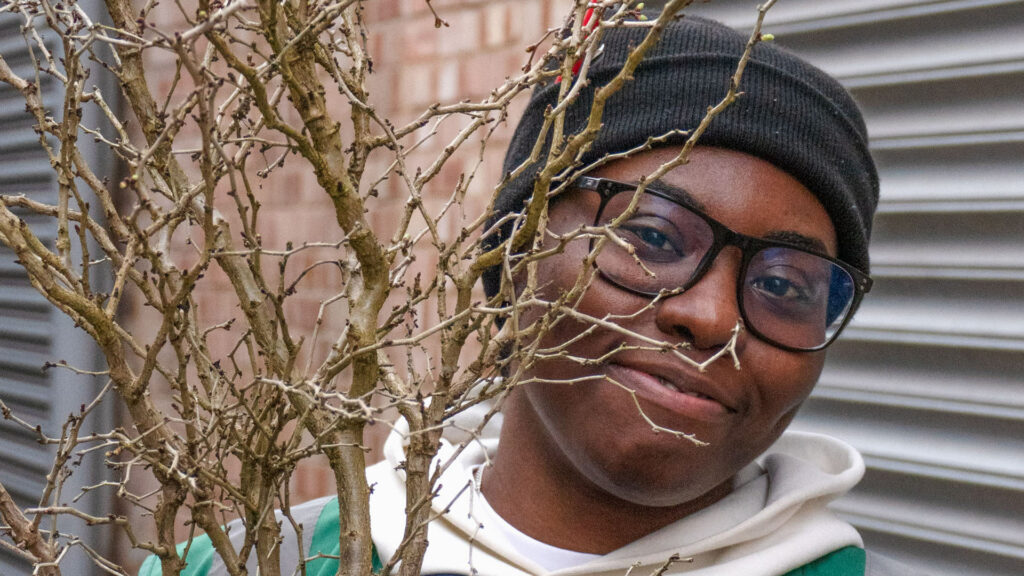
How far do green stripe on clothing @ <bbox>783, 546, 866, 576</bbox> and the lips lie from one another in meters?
0.42

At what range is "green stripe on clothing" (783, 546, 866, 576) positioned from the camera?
1.65 meters

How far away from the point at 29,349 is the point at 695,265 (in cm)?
351

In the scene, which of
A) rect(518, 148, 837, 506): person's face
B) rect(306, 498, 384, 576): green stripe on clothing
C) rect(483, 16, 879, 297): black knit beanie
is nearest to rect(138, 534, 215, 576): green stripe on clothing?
rect(306, 498, 384, 576): green stripe on clothing

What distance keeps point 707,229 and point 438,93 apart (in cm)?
164

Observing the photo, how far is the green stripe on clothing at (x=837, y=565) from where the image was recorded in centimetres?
165

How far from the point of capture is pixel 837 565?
5.44ft

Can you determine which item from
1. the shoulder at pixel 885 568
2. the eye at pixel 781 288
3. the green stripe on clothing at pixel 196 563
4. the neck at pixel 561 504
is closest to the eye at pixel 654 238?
the eye at pixel 781 288

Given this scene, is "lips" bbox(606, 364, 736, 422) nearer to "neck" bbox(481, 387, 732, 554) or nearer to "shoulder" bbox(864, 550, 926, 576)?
"neck" bbox(481, 387, 732, 554)

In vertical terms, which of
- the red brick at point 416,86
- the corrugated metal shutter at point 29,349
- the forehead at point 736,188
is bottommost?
the corrugated metal shutter at point 29,349

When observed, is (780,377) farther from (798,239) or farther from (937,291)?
(937,291)

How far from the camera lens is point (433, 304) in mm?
2820

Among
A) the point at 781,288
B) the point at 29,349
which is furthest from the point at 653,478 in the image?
the point at 29,349

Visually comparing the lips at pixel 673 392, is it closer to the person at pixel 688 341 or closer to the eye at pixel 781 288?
the person at pixel 688 341

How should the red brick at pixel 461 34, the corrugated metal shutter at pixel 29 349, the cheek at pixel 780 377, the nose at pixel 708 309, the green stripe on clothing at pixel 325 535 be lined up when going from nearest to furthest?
the nose at pixel 708 309 → the cheek at pixel 780 377 → the green stripe on clothing at pixel 325 535 → the red brick at pixel 461 34 → the corrugated metal shutter at pixel 29 349
